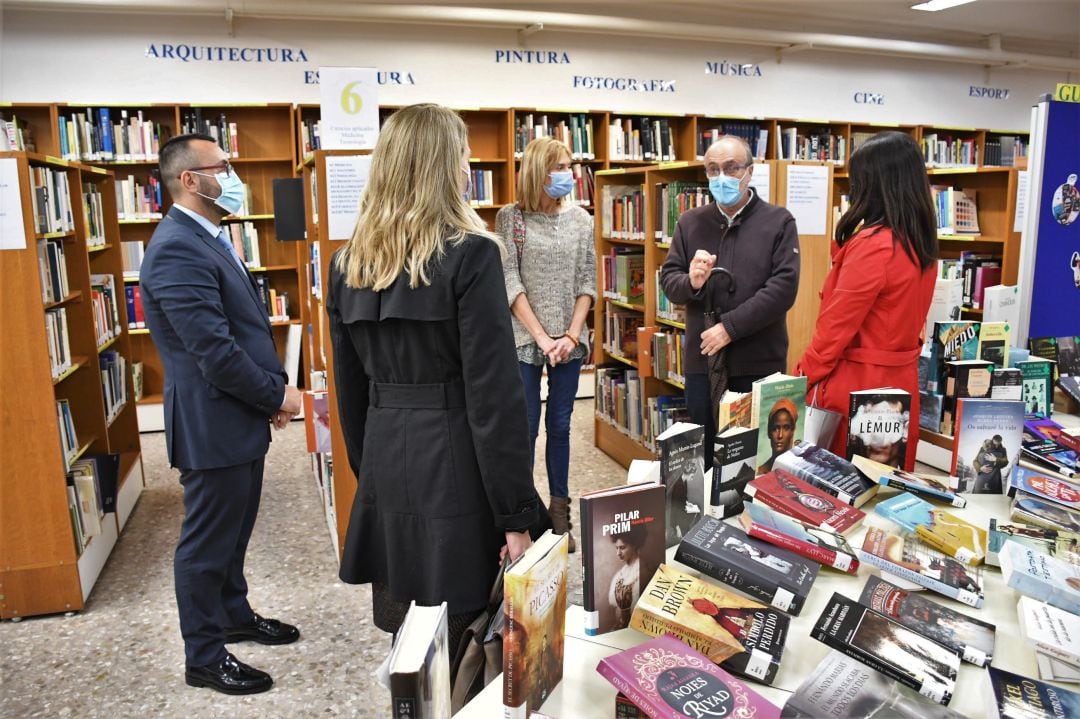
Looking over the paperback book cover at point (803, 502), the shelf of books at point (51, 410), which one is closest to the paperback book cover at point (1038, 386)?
the paperback book cover at point (803, 502)

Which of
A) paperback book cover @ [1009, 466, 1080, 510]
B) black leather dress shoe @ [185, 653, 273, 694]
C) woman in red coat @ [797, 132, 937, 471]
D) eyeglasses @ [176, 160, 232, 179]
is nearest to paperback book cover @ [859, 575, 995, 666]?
paperback book cover @ [1009, 466, 1080, 510]

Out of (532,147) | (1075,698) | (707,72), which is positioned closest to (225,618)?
(532,147)

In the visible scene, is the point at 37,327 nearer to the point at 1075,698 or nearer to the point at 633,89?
the point at 1075,698

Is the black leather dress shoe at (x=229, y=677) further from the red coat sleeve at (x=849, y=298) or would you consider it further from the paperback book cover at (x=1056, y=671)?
the paperback book cover at (x=1056, y=671)

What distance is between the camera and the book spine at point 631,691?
1.00m

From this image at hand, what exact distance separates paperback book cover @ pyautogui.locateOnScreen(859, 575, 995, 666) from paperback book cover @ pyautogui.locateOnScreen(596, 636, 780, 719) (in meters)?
0.35

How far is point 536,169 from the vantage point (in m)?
3.15

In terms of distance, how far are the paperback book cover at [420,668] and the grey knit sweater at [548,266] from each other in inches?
87.7

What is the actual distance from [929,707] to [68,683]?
8.65ft

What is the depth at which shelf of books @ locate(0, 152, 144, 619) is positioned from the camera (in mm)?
2777

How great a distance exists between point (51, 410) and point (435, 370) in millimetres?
1996

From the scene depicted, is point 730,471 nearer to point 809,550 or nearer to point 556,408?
point 809,550

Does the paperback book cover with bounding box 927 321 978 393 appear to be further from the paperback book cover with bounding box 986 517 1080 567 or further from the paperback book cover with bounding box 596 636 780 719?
the paperback book cover with bounding box 596 636 780 719

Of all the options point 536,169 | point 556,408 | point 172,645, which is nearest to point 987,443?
point 556,408
